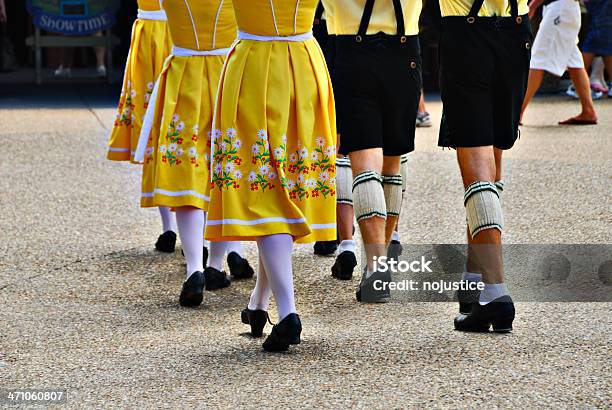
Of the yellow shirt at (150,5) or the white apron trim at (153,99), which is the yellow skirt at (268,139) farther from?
the yellow shirt at (150,5)

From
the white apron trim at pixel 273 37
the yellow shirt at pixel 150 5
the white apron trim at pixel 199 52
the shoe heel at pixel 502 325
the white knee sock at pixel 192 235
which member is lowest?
the shoe heel at pixel 502 325

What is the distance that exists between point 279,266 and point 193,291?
87 centimetres

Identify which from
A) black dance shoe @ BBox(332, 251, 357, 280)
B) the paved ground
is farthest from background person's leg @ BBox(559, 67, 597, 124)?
black dance shoe @ BBox(332, 251, 357, 280)

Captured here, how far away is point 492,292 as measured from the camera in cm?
483

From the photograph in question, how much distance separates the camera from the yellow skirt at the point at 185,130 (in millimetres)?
5582

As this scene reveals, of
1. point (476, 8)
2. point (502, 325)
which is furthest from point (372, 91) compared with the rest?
point (502, 325)

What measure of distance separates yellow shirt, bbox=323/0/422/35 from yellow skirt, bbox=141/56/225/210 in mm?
557

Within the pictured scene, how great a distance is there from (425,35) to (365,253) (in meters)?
9.17

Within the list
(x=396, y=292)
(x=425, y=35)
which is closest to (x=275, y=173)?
(x=396, y=292)

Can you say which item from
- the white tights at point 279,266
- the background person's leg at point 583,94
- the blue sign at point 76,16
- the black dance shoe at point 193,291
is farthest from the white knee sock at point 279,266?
the blue sign at point 76,16

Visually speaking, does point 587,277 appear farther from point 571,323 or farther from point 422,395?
point 422,395

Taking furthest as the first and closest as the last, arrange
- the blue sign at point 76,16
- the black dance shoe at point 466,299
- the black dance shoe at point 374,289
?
the blue sign at point 76,16, the black dance shoe at point 374,289, the black dance shoe at point 466,299

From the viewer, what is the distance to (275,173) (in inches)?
184

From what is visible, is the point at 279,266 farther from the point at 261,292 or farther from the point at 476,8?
the point at 476,8
